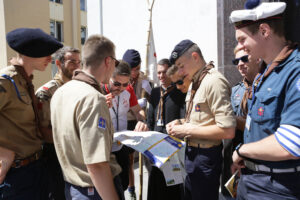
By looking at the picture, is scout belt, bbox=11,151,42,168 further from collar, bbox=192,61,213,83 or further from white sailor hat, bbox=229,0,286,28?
white sailor hat, bbox=229,0,286,28

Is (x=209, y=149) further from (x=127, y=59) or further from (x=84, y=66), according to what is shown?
(x=127, y=59)

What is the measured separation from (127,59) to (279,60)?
3.24m

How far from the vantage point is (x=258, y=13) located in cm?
151

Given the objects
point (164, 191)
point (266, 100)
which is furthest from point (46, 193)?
point (266, 100)

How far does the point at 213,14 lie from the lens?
14.3ft

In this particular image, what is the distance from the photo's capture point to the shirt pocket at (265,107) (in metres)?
1.43

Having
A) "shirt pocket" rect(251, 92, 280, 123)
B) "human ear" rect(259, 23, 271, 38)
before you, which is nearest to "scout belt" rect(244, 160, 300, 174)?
"shirt pocket" rect(251, 92, 280, 123)

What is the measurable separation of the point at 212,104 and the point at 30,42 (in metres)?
1.74

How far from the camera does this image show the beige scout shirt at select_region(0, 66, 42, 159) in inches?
75.1

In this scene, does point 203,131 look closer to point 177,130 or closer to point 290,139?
point 177,130

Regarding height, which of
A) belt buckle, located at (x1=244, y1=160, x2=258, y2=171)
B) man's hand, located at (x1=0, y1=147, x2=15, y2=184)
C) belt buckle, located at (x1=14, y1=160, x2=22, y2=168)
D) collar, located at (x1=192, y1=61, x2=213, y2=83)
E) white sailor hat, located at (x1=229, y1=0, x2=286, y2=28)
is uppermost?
white sailor hat, located at (x1=229, y1=0, x2=286, y2=28)

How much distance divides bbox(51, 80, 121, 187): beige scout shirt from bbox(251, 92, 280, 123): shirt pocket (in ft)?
3.26

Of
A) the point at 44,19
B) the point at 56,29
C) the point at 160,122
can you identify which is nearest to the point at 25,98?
the point at 160,122

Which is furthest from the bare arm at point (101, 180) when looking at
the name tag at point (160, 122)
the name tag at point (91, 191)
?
the name tag at point (160, 122)
